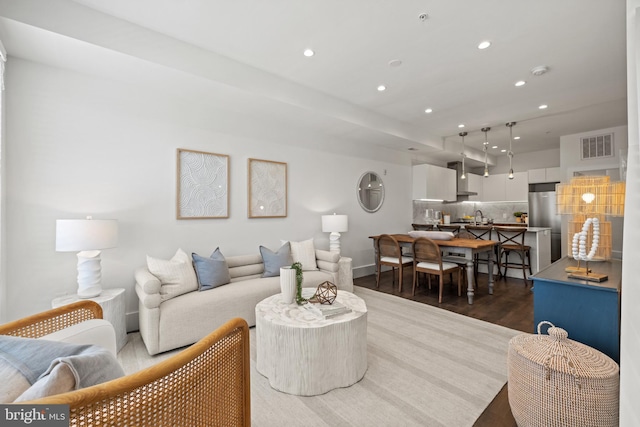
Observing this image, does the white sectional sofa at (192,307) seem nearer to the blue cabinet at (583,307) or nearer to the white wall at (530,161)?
the blue cabinet at (583,307)

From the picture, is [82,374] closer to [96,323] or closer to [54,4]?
[96,323]

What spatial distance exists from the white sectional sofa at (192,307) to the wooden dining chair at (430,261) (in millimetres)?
1574

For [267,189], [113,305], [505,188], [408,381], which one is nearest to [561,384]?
[408,381]

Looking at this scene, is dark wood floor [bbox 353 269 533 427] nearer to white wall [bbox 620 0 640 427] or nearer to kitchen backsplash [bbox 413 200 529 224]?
white wall [bbox 620 0 640 427]

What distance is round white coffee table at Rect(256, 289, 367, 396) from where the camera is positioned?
1.89 meters

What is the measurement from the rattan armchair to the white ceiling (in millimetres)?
2164

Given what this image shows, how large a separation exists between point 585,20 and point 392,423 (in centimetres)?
332

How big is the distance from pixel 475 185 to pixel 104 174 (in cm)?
775

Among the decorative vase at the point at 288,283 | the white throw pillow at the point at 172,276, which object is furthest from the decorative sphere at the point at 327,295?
the white throw pillow at the point at 172,276

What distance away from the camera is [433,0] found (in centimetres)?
208

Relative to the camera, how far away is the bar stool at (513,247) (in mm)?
4643

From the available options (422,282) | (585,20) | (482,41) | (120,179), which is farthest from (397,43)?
(422,282)

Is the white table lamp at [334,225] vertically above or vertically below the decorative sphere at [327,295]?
above

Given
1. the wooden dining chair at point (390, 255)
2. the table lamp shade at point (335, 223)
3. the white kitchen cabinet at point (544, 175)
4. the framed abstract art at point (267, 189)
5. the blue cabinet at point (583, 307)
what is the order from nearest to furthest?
the blue cabinet at point (583, 307) < the framed abstract art at point (267, 189) < the wooden dining chair at point (390, 255) < the table lamp shade at point (335, 223) < the white kitchen cabinet at point (544, 175)
